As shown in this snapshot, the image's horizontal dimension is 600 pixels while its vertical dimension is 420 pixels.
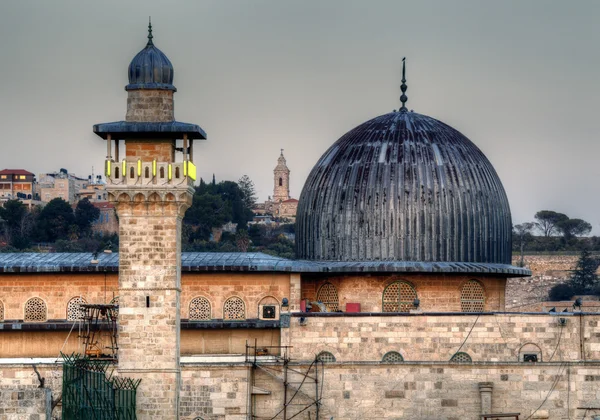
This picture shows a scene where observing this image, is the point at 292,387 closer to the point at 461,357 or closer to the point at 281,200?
the point at 461,357

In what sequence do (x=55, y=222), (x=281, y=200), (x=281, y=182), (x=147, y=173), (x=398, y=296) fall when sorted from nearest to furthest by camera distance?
(x=147, y=173)
(x=398, y=296)
(x=55, y=222)
(x=281, y=200)
(x=281, y=182)

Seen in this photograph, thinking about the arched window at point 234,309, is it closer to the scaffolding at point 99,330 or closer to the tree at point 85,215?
the scaffolding at point 99,330

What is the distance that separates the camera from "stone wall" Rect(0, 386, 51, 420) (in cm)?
4409

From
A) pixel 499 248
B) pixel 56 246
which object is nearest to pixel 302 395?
pixel 499 248

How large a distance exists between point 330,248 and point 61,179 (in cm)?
11810

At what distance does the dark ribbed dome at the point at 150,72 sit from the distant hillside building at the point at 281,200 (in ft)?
320

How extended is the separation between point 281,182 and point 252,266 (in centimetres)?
11755

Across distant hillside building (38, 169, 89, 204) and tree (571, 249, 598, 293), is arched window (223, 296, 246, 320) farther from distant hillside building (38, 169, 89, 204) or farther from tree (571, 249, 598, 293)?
distant hillside building (38, 169, 89, 204)

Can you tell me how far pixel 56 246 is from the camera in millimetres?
112438

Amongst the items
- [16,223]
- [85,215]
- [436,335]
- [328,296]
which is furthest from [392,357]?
[85,215]

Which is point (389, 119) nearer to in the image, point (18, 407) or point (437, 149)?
point (437, 149)

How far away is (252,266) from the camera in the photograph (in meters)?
51.2

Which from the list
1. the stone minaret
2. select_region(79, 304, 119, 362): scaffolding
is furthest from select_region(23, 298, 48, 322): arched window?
the stone minaret

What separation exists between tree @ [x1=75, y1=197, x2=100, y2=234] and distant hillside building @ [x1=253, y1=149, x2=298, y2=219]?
18.8 m
